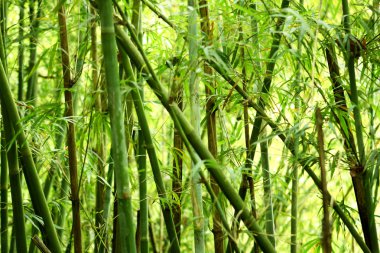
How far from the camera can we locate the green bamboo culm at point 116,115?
1144mm

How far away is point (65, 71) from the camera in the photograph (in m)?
1.59

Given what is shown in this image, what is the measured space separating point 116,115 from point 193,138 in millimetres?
158

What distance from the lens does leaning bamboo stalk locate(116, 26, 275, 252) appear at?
47.1 inches

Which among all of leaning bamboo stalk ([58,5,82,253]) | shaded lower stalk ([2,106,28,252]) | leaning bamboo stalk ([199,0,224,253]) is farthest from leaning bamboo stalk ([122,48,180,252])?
shaded lower stalk ([2,106,28,252])

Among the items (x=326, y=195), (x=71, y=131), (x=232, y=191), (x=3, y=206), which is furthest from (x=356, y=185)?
(x=3, y=206)

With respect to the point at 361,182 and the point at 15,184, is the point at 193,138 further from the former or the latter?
the point at 15,184

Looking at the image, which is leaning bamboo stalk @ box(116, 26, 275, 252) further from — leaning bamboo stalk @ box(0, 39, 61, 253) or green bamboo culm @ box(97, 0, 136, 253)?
leaning bamboo stalk @ box(0, 39, 61, 253)

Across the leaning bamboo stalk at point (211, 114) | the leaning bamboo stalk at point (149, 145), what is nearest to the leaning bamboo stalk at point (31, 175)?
the leaning bamboo stalk at point (149, 145)

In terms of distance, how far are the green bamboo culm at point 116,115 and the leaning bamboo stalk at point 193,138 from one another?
0.08 m

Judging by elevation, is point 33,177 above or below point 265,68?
below

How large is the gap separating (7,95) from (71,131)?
227mm

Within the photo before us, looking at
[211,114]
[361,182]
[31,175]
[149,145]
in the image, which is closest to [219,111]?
[211,114]

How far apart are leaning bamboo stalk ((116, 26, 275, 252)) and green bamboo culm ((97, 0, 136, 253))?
80mm

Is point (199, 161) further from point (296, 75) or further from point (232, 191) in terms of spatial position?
point (296, 75)
